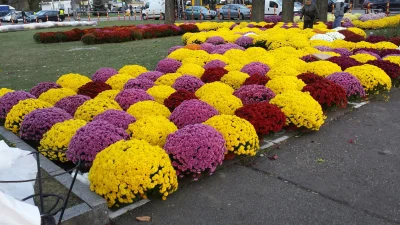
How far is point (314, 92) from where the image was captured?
6125 millimetres

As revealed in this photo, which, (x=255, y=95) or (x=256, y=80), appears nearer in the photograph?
(x=255, y=95)

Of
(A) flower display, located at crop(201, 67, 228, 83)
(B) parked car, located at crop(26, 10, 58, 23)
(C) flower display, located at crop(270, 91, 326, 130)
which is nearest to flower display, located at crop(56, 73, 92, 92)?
(A) flower display, located at crop(201, 67, 228, 83)

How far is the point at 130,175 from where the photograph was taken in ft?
11.6

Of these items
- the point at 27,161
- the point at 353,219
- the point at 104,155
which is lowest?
the point at 353,219

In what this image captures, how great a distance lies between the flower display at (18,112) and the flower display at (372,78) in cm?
535

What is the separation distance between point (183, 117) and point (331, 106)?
2.54 metres

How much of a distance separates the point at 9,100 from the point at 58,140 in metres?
2.19

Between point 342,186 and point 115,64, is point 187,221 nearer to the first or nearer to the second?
point 342,186

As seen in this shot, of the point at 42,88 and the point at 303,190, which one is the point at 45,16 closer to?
the point at 42,88

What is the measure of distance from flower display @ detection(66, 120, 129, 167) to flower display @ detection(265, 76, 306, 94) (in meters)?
3.05

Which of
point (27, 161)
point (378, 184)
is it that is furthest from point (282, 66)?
point (27, 161)

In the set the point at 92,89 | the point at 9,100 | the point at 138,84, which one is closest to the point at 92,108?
the point at 92,89

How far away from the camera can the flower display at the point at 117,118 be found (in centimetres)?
496

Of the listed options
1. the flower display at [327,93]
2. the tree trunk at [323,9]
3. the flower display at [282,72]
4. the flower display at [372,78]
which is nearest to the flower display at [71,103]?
the flower display at [282,72]
